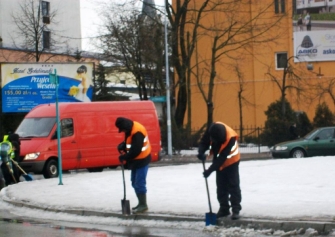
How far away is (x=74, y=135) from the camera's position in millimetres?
25047

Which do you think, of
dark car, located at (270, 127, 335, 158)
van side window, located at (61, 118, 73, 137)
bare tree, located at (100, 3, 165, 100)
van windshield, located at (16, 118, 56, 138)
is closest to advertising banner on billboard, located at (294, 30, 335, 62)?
bare tree, located at (100, 3, 165, 100)

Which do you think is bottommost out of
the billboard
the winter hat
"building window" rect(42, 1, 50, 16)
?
the winter hat

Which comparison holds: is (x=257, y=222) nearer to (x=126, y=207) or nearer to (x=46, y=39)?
(x=126, y=207)

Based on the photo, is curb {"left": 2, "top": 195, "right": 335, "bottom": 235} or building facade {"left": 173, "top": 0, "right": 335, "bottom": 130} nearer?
curb {"left": 2, "top": 195, "right": 335, "bottom": 235}

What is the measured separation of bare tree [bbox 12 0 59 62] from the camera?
47125mm

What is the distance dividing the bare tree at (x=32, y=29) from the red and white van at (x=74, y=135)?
65.3ft

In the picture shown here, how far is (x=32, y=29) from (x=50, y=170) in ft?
91.2

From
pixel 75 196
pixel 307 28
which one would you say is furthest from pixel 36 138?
pixel 307 28

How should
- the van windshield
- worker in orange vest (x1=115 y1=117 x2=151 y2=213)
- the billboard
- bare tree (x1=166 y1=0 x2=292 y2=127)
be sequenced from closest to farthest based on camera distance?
worker in orange vest (x1=115 y1=117 x2=151 y2=213)
the van windshield
the billboard
bare tree (x1=166 y1=0 x2=292 y2=127)

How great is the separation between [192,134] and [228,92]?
1390 centimetres

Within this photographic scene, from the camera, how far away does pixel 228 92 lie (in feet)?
181

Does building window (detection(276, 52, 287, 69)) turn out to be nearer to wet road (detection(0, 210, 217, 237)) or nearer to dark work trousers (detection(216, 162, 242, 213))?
wet road (detection(0, 210, 217, 237))

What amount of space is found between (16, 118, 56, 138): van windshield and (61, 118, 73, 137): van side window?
39 cm

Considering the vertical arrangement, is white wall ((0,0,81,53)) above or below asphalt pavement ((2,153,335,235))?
above
